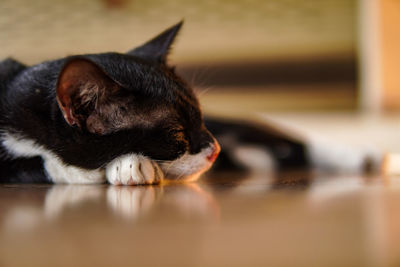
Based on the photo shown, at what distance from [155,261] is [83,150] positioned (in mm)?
554

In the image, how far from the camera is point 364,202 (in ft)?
1.62

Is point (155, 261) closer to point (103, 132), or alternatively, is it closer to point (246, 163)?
point (103, 132)

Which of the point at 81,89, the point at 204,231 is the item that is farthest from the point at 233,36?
the point at 204,231

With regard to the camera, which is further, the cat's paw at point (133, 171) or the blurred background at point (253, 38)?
the blurred background at point (253, 38)

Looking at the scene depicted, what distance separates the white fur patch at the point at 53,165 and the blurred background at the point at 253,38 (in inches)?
66.8

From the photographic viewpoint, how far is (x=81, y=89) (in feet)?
2.34

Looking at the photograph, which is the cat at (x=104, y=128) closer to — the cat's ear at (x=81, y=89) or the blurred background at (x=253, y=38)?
the cat's ear at (x=81, y=89)

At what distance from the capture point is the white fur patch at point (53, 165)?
2.63ft

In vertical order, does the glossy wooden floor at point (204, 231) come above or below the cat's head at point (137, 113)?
below

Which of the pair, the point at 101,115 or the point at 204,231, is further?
the point at 101,115

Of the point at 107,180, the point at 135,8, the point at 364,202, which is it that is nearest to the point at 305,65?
the point at 135,8

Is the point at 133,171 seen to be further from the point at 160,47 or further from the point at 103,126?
the point at 160,47

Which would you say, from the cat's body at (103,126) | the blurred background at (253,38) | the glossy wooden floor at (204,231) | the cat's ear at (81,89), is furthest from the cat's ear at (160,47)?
the blurred background at (253,38)

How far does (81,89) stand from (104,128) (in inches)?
3.7
